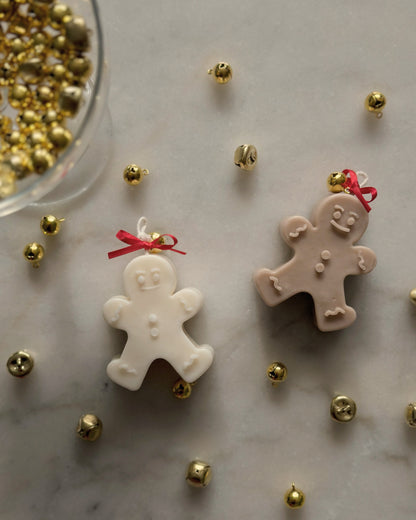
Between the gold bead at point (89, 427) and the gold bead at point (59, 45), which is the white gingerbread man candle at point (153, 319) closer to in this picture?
the gold bead at point (89, 427)

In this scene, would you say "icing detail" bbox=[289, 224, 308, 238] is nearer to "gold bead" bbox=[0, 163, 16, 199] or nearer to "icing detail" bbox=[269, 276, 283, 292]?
"icing detail" bbox=[269, 276, 283, 292]

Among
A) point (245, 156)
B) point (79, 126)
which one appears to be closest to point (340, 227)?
point (245, 156)

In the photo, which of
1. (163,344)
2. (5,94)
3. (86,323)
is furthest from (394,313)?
(5,94)

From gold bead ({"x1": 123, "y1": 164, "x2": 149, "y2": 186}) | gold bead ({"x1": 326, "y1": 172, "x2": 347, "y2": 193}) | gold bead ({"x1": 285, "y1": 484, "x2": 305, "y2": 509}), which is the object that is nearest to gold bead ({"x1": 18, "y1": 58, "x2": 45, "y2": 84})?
gold bead ({"x1": 123, "y1": 164, "x2": 149, "y2": 186})

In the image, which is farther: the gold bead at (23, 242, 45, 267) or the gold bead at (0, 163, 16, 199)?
the gold bead at (23, 242, 45, 267)

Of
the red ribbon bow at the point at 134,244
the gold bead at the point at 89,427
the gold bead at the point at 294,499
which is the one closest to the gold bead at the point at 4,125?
the red ribbon bow at the point at 134,244

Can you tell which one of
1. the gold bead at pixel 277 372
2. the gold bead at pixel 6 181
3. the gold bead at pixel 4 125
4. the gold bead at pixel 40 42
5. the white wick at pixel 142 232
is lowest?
the gold bead at pixel 277 372
